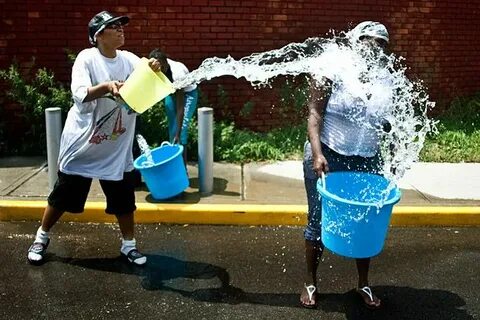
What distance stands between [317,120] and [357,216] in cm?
64

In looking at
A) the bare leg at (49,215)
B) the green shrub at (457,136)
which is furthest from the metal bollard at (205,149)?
the green shrub at (457,136)

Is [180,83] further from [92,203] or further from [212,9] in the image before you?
[212,9]

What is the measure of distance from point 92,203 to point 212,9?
3.49m

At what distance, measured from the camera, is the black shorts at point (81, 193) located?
4176 mm

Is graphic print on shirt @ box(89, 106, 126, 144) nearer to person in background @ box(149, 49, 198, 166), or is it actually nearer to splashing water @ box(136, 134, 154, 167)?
splashing water @ box(136, 134, 154, 167)

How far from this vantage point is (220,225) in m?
5.39

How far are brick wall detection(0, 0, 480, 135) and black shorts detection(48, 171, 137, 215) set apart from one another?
378 centimetres

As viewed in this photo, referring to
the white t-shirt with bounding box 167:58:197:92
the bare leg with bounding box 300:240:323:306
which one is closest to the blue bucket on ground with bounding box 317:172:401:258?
the bare leg with bounding box 300:240:323:306

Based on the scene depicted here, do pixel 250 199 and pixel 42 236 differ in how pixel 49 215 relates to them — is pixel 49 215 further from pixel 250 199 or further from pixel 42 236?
pixel 250 199

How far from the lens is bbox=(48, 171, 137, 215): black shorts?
13.7 feet

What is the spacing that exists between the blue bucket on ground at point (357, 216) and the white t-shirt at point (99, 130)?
1.48 metres

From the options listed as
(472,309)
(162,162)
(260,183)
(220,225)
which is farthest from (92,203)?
(472,309)

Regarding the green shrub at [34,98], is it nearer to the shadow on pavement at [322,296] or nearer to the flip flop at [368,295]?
the shadow on pavement at [322,296]

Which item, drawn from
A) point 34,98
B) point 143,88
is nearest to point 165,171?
point 143,88
